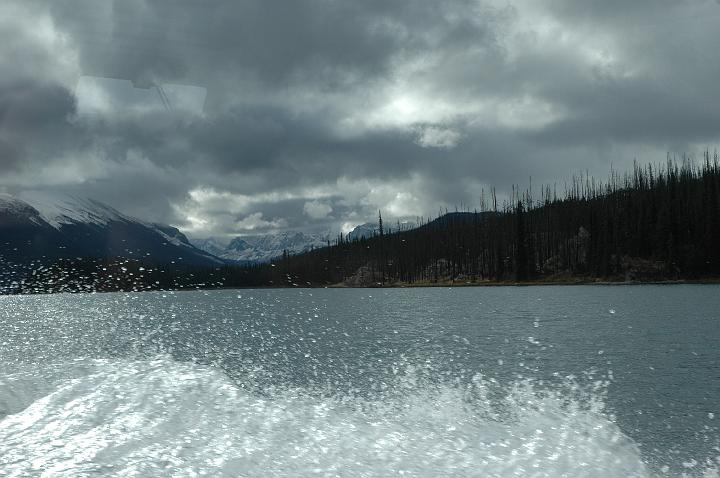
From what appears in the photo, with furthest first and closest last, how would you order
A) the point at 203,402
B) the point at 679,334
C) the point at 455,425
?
the point at 679,334 < the point at 203,402 < the point at 455,425

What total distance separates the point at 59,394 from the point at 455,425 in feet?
55.2

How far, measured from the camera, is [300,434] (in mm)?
18109

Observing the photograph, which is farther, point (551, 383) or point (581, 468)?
point (551, 383)

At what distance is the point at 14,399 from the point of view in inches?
941

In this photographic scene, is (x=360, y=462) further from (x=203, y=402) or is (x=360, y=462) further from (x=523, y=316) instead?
(x=523, y=316)

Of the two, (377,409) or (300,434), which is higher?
(300,434)

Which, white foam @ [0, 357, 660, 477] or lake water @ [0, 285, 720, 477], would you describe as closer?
white foam @ [0, 357, 660, 477]

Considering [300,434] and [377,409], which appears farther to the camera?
[377,409]

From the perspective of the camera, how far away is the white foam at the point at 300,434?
14.8 metres

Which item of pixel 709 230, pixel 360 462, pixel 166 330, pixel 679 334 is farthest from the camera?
pixel 709 230

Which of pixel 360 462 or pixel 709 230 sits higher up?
pixel 709 230

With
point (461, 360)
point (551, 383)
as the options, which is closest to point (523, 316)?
point (461, 360)

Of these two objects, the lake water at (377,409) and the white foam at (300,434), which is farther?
the lake water at (377,409)

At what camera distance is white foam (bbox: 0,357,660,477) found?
48.5 ft
